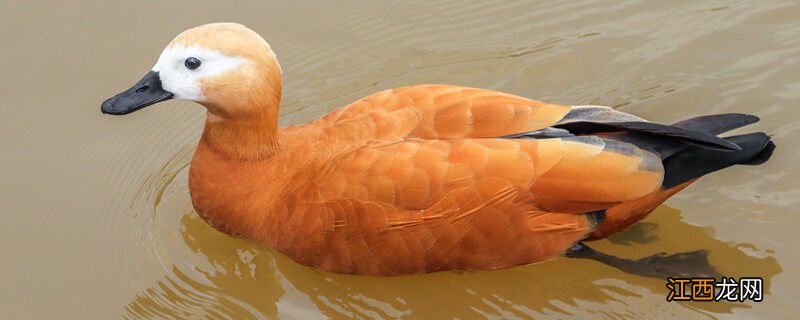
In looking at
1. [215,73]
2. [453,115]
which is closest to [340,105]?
[453,115]

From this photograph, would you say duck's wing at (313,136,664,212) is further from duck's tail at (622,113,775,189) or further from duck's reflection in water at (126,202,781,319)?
A: duck's reflection in water at (126,202,781,319)

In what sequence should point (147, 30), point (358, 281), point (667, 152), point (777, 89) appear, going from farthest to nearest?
point (147, 30) → point (777, 89) → point (358, 281) → point (667, 152)

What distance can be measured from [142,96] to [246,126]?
1.69 feet

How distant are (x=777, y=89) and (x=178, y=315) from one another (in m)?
3.56

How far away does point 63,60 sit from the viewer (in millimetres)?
6703

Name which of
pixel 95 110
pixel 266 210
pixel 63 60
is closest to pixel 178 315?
pixel 266 210

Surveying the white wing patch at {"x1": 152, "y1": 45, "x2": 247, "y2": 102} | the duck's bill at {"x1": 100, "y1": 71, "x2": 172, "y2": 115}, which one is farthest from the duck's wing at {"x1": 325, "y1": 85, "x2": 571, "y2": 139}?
the duck's bill at {"x1": 100, "y1": 71, "x2": 172, "y2": 115}

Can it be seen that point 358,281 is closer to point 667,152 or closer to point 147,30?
point 667,152

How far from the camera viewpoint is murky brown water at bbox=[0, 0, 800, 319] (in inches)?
208

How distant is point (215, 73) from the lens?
193 inches

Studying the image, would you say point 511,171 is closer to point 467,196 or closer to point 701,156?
point 467,196

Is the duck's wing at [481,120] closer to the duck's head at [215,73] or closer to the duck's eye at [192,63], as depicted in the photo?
the duck's head at [215,73]

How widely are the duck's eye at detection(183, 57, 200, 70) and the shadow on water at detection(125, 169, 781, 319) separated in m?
1.11

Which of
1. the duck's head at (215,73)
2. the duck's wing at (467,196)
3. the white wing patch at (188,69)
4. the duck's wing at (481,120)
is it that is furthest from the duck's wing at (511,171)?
the white wing patch at (188,69)
